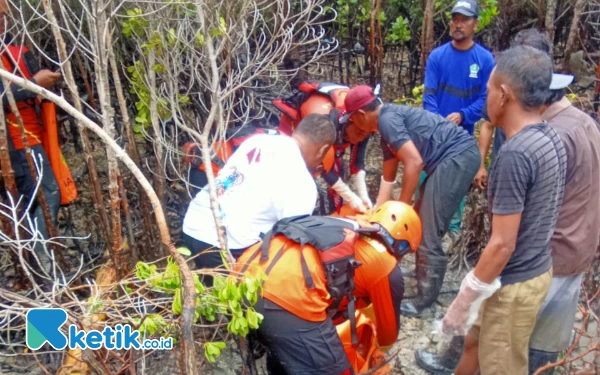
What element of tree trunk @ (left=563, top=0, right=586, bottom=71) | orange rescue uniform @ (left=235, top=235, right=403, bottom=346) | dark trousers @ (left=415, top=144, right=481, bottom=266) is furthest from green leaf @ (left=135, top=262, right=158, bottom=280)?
tree trunk @ (left=563, top=0, right=586, bottom=71)

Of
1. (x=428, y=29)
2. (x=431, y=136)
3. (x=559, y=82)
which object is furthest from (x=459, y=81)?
(x=559, y=82)

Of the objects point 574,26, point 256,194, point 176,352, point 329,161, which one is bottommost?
point 176,352

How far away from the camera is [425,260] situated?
397 centimetres

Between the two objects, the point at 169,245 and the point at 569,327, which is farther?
the point at 569,327

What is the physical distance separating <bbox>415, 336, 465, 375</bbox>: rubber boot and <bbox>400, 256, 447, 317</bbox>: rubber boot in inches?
21.3

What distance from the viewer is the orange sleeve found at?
2.81 metres

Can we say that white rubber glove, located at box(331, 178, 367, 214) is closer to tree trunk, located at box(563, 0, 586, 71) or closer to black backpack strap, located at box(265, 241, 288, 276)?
black backpack strap, located at box(265, 241, 288, 276)

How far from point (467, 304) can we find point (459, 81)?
275 centimetres

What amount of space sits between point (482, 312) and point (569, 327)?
429 millimetres

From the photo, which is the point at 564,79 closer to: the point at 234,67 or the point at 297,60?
the point at 234,67

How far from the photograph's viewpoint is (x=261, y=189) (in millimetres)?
2949

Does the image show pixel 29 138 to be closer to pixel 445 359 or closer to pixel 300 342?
pixel 300 342

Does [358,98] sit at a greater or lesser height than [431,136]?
greater

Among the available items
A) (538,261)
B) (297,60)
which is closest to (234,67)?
(297,60)
